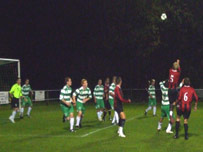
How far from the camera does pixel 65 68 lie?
48094 millimetres

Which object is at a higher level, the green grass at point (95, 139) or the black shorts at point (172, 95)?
the black shorts at point (172, 95)

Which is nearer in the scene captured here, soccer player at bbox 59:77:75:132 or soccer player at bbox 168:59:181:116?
soccer player at bbox 168:59:181:116

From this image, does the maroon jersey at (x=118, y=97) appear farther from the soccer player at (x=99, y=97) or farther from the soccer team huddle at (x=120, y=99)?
the soccer player at (x=99, y=97)

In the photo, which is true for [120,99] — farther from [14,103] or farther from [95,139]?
[14,103]

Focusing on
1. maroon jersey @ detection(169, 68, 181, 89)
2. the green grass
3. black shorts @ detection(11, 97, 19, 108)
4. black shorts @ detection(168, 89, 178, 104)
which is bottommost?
the green grass

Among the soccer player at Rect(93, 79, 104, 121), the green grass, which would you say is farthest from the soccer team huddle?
the green grass

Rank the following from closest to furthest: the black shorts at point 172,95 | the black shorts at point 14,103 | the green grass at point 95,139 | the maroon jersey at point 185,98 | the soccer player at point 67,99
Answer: the green grass at point 95,139
the maroon jersey at point 185,98
the black shorts at point 172,95
the soccer player at point 67,99
the black shorts at point 14,103

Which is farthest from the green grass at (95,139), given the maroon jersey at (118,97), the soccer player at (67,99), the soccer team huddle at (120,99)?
the maroon jersey at (118,97)

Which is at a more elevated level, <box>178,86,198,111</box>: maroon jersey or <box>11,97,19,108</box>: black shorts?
<box>178,86,198,111</box>: maroon jersey

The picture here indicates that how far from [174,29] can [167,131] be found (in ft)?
104

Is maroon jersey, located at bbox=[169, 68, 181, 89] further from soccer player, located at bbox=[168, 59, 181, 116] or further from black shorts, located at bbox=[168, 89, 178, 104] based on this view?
black shorts, located at bbox=[168, 89, 178, 104]

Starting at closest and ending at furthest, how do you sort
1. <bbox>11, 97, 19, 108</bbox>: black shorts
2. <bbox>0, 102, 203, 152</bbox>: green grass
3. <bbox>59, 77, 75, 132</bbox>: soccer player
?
<bbox>0, 102, 203, 152</bbox>: green grass
<bbox>59, 77, 75, 132</bbox>: soccer player
<bbox>11, 97, 19, 108</bbox>: black shorts

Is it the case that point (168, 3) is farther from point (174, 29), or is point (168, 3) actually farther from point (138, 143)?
point (138, 143)

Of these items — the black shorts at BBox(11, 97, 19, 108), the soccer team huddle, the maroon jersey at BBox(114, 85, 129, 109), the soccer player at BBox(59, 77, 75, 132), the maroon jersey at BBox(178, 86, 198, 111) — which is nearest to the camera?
the maroon jersey at BBox(178, 86, 198, 111)
